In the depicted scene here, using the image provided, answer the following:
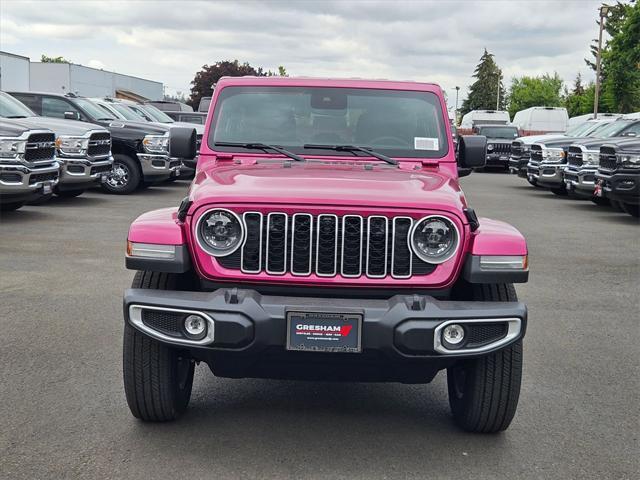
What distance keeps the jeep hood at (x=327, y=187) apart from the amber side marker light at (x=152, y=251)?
26 centimetres

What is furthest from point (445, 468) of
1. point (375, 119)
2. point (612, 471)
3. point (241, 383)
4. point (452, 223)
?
point (375, 119)

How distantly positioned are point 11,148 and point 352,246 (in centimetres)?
955

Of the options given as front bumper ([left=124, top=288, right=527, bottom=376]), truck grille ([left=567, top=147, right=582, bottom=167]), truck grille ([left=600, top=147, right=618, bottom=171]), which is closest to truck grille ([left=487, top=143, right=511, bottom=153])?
truck grille ([left=567, top=147, right=582, bottom=167])

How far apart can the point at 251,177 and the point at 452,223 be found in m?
1.12

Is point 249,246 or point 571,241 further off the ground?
point 249,246

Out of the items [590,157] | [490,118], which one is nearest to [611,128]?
[590,157]

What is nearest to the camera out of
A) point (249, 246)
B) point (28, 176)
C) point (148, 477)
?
point (148, 477)

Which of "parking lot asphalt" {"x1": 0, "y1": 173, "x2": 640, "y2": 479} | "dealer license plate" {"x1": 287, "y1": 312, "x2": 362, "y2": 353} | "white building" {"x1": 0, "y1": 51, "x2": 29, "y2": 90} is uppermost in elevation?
"white building" {"x1": 0, "y1": 51, "x2": 29, "y2": 90}

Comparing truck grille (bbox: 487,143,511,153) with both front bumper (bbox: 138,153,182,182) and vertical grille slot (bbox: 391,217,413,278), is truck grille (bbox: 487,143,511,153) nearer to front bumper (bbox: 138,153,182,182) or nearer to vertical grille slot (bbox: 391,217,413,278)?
front bumper (bbox: 138,153,182,182)

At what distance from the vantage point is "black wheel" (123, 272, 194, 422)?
4523mm

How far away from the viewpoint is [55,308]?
772cm

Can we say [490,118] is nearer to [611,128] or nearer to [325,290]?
[611,128]

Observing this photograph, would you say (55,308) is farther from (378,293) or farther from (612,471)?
(612,471)

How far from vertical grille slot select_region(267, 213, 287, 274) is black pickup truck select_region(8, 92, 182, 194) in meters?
14.4
